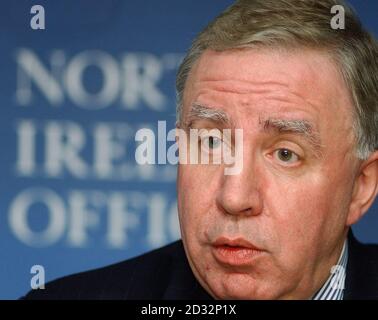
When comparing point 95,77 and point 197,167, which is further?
point 95,77

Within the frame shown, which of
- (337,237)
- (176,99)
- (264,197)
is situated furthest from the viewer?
(176,99)

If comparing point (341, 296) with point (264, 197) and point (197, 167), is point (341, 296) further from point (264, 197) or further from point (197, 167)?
point (197, 167)

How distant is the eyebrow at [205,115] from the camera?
1.91m

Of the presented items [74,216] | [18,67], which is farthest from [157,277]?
[18,67]

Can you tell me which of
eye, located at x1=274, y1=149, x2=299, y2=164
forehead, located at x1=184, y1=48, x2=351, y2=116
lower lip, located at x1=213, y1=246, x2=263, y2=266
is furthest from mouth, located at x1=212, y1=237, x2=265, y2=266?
forehead, located at x1=184, y1=48, x2=351, y2=116

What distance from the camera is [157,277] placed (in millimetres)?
2215

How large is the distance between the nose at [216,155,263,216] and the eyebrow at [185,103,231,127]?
126 millimetres

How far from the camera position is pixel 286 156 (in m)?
1.91

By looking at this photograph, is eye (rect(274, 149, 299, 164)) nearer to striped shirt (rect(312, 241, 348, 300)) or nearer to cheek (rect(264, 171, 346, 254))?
cheek (rect(264, 171, 346, 254))

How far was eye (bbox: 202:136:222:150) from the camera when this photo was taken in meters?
1.94

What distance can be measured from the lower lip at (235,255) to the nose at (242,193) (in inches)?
3.6

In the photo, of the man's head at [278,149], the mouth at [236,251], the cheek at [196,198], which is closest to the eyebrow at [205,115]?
the man's head at [278,149]
